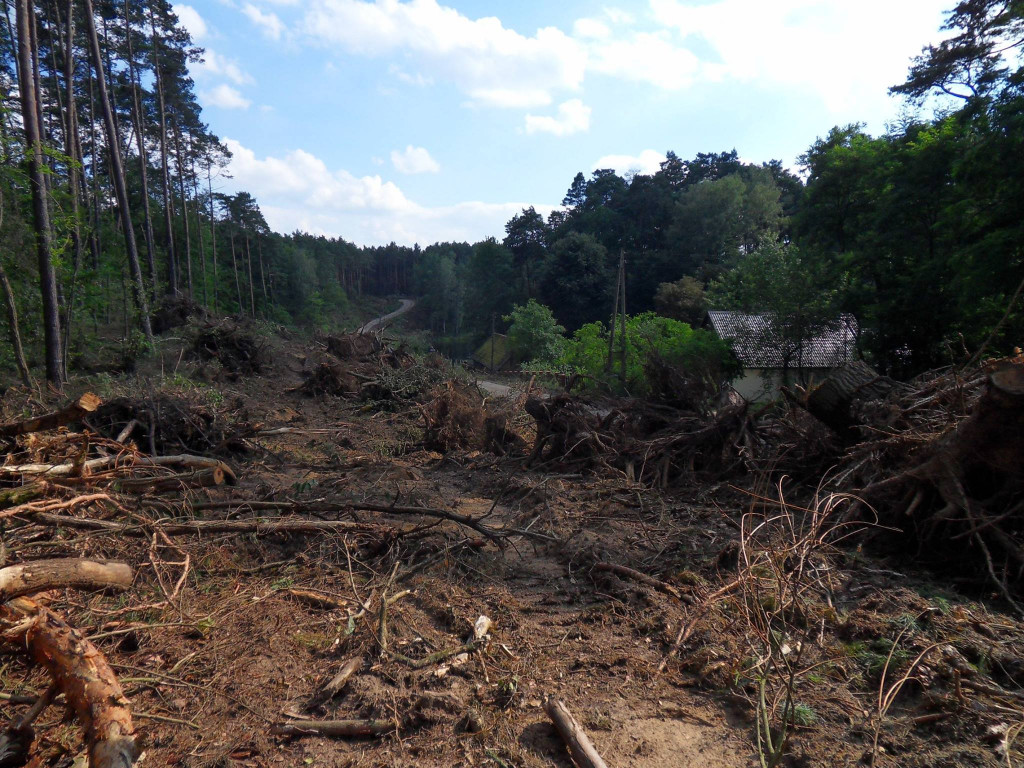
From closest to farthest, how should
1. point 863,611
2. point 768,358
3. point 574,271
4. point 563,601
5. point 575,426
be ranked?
1. point 863,611
2. point 563,601
3. point 575,426
4. point 768,358
5. point 574,271

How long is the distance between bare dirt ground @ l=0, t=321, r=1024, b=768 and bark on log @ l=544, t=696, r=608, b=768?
8 cm

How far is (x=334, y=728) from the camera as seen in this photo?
2750mm

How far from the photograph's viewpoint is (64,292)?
13.6m

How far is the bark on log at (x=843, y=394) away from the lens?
247 inches

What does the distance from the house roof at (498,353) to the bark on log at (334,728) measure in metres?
37.2

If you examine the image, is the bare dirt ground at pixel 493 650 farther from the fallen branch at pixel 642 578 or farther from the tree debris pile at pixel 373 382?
the tree debris pile at pixel 373 382

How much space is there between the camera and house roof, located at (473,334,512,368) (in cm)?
4083

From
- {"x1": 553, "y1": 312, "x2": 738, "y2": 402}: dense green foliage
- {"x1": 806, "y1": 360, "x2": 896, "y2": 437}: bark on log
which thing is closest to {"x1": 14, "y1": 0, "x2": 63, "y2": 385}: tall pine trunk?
{"x1": 553, "y1": 312, "x2": 738, "y2": 402}: dense green foliage

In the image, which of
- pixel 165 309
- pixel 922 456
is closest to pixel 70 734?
pixel 922 456

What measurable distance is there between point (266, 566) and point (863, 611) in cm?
416

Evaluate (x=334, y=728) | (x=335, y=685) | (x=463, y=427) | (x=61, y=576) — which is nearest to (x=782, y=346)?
(x=463, y=427)

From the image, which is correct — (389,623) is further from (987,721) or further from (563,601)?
(987,721)

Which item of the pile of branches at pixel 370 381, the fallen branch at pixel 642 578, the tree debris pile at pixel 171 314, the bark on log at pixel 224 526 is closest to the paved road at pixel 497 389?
the pile of branches at pixel 370 381

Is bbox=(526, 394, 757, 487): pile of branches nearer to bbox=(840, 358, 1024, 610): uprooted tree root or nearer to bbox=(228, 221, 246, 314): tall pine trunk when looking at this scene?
bbox=(840, 358, 1024, 610): uprooted tree root
